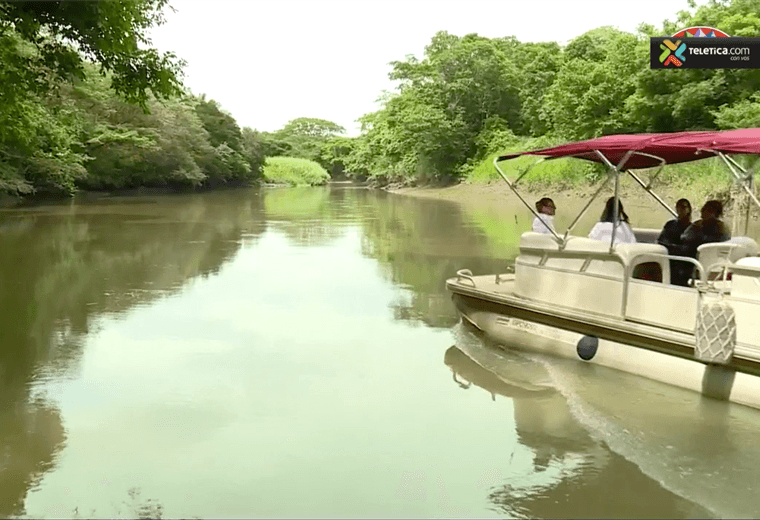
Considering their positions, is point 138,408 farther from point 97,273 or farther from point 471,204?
point 471,204

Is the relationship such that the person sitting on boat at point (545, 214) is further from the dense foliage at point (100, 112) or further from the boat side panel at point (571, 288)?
the dense foliage at point (100, 112)

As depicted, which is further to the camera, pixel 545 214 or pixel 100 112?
pixel 100 112

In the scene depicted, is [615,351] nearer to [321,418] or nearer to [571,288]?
[571,288]

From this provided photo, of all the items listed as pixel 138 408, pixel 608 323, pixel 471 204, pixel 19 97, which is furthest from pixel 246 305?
pixel 471 204

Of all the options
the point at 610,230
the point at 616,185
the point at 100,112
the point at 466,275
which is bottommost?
the point at 466,275

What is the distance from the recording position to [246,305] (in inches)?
466

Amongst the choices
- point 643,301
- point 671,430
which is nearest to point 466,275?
point 643,301

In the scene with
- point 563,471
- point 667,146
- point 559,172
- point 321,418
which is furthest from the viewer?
point 559,172

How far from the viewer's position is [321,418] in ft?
22.7

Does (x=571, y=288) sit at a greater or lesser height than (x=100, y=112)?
lesser

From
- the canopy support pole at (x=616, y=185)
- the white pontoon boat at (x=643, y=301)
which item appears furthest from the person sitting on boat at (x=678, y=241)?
the canopy support pole at (x=616, y=185)

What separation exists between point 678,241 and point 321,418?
439cm

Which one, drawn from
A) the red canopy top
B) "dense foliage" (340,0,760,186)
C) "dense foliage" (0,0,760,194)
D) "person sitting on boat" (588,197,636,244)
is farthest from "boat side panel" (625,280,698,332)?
"dense foliage" (340,0,760,186)

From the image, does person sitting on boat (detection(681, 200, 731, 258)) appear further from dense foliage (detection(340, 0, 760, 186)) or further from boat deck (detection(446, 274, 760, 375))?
dense foliage (detection(340, 0, 760, 186))
